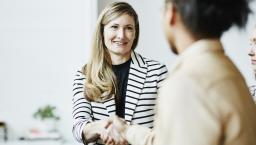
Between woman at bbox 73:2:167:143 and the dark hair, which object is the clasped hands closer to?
woman at bbox 73:2:167:143

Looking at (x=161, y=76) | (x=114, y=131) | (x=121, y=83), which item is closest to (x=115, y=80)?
(x=121, y=83)

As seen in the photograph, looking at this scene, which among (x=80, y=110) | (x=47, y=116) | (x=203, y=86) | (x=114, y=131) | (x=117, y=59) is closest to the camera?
(x=203, y=86)

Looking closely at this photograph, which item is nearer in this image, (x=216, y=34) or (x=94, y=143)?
(x=216, y=34)

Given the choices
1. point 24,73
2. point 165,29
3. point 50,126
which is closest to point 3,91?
point 24,73

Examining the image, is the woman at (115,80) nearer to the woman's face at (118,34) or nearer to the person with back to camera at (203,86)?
the woman's face at (118,34)

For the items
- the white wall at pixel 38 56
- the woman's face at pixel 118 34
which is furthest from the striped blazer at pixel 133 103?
the white wall at pixel 38 56

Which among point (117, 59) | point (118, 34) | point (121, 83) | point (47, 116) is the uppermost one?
point (118, 34)

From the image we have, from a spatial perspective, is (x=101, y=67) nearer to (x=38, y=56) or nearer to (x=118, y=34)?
(x=118, y=34)

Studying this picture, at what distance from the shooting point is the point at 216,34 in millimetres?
995

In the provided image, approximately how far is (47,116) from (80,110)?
1.54 metres

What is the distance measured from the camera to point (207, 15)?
970mm

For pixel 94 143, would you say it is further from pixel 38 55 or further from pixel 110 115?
pixel 38 55

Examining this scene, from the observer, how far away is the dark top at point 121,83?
2.09 meters

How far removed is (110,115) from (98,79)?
0.18m
